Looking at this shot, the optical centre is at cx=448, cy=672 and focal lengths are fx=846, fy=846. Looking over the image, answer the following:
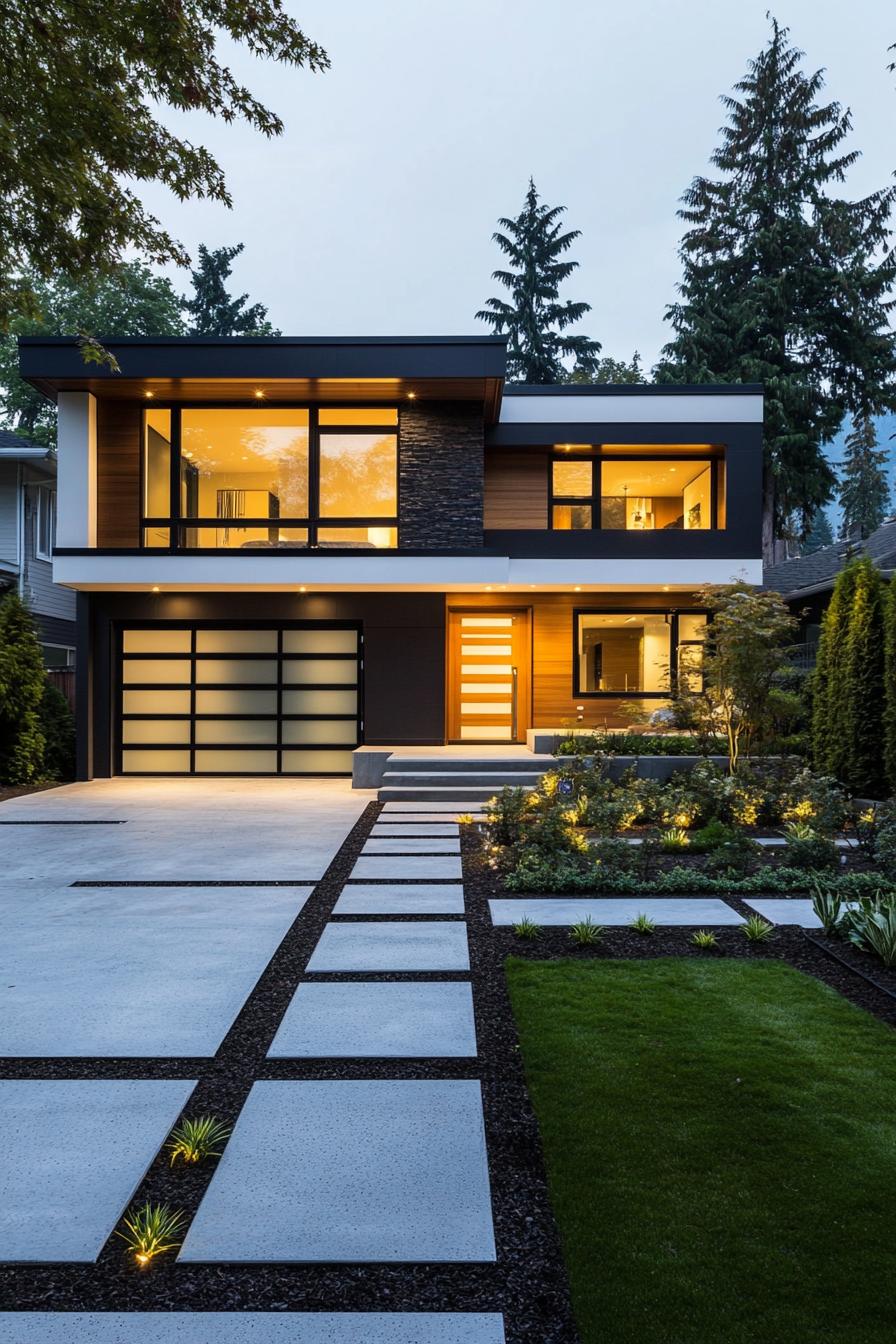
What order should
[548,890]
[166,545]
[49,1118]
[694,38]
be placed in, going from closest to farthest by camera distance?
[49,1118] < [548,890] < [694,38] < [166,545]

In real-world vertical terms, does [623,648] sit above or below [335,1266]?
above

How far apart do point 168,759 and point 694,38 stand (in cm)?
1161

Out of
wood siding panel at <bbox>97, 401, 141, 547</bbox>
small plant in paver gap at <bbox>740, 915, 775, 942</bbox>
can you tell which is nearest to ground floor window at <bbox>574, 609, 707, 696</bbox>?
wood siding panel at <bbox>97, 401, 141, 547</bbox>

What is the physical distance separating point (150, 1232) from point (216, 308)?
118 ft

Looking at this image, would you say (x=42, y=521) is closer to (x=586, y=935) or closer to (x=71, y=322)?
(x=71, y=322)

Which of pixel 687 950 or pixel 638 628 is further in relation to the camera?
pixel 638 628

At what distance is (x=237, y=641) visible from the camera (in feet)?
42.0

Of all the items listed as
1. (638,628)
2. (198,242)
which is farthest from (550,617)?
(198,242)

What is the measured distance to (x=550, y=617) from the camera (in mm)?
13562

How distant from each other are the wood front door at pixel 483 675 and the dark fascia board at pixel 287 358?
4.08 meters

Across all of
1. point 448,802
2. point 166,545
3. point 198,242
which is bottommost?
point 448,802

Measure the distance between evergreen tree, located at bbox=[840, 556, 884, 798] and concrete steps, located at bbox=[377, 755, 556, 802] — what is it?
3.44m

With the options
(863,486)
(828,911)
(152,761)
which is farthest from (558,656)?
(863,486)

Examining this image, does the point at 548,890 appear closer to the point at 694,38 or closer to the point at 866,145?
the point at 694,38
